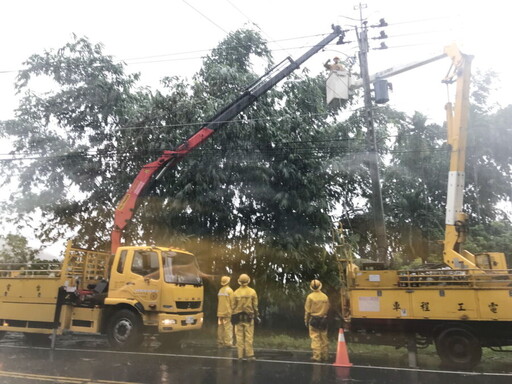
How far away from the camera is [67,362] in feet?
27.4

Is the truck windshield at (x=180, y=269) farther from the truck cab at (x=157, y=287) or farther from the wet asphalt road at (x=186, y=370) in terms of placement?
the wet asphalt road at (x=186, y=370)

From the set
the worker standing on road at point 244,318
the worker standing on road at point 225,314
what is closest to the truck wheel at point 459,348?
the worker standing on road at point 244,318

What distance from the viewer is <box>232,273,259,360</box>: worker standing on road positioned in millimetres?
8609

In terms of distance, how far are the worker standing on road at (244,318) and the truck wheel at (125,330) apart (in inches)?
96.1

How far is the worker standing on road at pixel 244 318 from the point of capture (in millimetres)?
8609

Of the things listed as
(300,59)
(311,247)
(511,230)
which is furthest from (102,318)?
(511,230)

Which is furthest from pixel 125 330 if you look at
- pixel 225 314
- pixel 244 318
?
pixel 244 318

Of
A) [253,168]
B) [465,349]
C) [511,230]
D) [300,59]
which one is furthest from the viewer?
[511,230]

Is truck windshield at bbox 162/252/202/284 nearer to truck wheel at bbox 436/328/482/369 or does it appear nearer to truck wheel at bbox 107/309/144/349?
truck wheel at bbox 107/309/144/349

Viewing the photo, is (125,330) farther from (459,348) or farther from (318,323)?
(459,348)

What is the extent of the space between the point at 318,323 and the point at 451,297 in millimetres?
2662

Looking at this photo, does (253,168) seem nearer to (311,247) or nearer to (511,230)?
(311,247)

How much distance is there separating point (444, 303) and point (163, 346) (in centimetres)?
691

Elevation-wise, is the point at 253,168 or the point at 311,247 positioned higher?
the point at 253,168
